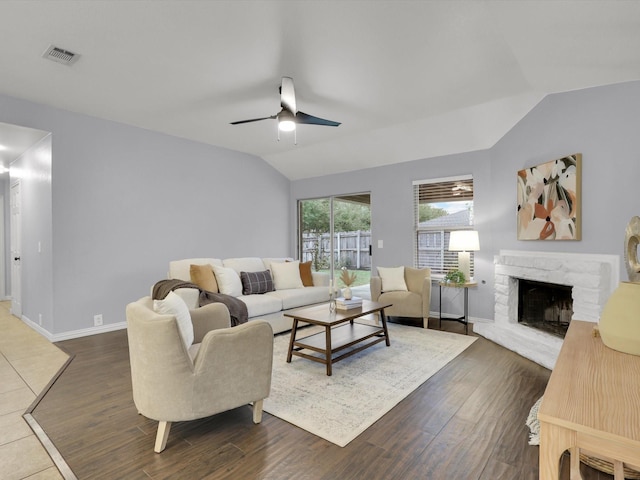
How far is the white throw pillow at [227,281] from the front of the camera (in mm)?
4395

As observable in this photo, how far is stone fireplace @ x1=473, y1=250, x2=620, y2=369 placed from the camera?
3.27 m

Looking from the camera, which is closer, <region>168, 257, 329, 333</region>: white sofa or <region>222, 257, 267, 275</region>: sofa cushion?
<region>168, 257, 329, 333</region>: white sofa

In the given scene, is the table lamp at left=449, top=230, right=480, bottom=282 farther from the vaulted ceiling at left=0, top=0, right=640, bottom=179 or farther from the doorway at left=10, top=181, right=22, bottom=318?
the doorway at left=10, top=181, right=22, bottom=318

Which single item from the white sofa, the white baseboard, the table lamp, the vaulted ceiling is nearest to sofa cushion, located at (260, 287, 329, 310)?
the white sofa

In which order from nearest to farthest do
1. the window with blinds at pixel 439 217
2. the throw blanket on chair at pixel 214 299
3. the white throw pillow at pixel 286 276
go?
the throw blanket on chair at pixel 214 299 < the white throw pillow at pixel 286 276 < the window with blinds at pixel 439 217

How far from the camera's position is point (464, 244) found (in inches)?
191

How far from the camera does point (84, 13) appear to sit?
99.0 inches

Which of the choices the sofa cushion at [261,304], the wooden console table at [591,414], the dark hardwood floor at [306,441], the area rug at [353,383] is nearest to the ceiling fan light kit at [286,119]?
the sofa cushion at [261,304]

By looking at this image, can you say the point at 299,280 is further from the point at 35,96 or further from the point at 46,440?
the point at 35,96

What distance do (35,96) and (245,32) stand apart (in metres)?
2.90

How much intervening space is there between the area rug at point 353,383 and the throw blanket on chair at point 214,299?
1.84 ft

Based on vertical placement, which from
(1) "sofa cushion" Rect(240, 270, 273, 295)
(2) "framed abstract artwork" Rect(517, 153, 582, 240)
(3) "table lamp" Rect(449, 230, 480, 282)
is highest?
(2) "framed abstract artwork" Rect(517, 153, 582, 240)

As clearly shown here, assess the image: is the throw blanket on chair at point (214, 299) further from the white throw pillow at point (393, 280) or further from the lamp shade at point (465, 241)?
the lamp shade at point (465, 241)

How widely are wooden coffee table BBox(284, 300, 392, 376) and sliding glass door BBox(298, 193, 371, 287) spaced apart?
2335 mm
